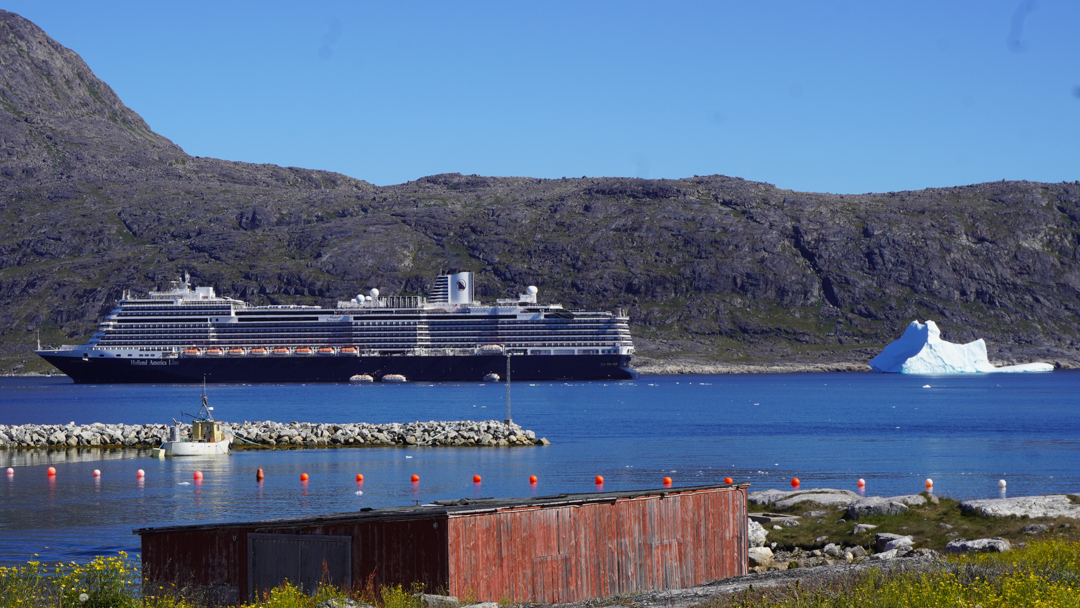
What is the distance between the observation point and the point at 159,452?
158 feet

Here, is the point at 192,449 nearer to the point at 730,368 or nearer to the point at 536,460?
the point at 536,460

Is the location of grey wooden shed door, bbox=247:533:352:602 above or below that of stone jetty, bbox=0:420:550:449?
above

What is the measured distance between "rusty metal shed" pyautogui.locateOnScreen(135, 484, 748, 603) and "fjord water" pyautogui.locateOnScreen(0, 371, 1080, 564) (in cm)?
896

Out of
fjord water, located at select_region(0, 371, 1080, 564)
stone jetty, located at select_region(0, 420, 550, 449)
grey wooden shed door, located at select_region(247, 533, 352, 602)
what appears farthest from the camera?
stone jetty, located at select_region(0, 420, 550, 449)

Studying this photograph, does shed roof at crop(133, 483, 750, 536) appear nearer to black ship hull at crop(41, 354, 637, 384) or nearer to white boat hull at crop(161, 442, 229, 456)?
white boat hull at crop(161, 442, 229, 456)

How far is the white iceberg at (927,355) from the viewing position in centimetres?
13912

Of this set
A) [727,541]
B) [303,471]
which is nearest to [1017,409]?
[303,471]

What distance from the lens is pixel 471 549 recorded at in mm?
17047

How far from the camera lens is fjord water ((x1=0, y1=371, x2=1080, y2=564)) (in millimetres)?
33344

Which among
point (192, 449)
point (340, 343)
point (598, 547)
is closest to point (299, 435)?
point (192, 449)

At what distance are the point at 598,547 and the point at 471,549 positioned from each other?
2462 mm

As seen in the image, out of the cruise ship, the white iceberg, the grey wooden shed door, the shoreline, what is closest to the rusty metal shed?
the grey wooden shed door

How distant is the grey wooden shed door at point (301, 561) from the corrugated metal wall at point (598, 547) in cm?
193

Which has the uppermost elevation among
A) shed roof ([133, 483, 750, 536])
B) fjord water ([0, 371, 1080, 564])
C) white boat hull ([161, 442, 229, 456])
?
shed roof ([133, 483, 750, 536])
